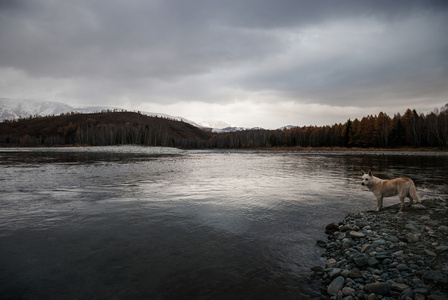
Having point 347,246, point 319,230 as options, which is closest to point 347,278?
point 347,246

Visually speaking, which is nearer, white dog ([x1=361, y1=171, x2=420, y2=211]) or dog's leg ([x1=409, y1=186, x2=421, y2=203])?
dog's leg ([x1=409, y1=186, x2=421, y2=203])

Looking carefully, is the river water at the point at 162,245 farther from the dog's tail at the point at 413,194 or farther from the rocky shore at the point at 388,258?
the dog's tail at the point at 413,194

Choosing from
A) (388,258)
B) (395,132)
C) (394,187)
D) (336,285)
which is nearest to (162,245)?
(336,285)

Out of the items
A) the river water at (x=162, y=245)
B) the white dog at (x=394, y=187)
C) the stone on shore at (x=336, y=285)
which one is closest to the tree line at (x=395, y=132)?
the white dog at (x=394, y=187)

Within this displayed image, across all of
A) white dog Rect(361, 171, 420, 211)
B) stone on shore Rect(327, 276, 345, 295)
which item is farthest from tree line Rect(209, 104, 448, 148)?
stone on shore Rect(327, 276, 345, 295)

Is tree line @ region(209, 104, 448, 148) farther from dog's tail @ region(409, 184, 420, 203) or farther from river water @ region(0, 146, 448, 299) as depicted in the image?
river water @ region(0, 146, 448, 299)

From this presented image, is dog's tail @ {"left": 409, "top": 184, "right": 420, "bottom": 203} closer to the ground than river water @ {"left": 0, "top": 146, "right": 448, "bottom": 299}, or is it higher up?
higher up

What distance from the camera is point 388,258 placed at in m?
6.45

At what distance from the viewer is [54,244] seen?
7758mm

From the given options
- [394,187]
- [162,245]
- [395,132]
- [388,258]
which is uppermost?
[395,132]

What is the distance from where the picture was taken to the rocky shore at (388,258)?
5.13m

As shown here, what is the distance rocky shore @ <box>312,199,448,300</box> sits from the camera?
513cm

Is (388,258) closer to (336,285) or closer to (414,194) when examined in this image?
(336,285)

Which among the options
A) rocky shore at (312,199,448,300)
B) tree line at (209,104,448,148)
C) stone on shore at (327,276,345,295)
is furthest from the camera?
tree line at (209,104,448,148)
